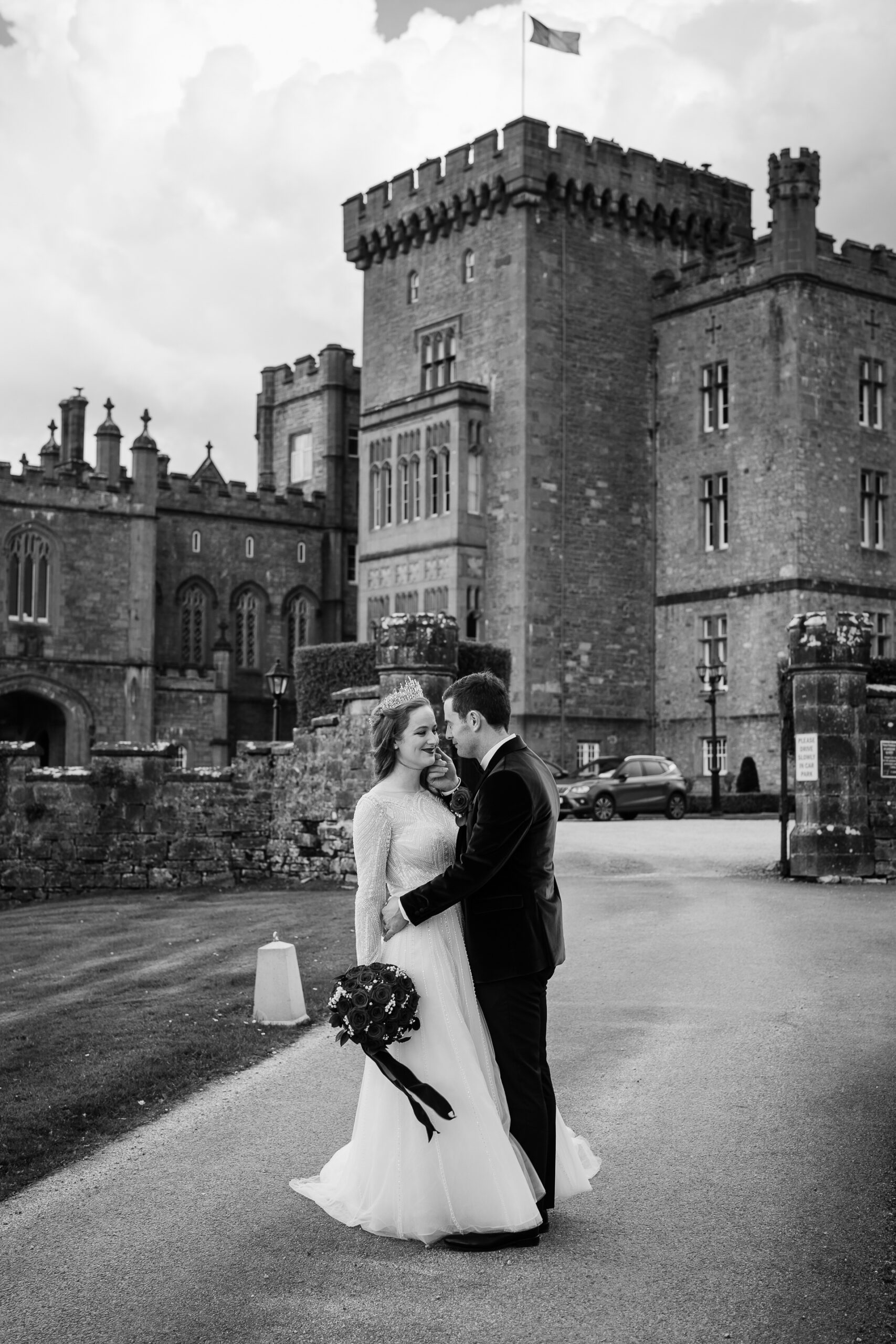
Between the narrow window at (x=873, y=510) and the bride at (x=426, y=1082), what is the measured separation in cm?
3577

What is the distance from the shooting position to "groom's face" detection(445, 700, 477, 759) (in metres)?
6.23

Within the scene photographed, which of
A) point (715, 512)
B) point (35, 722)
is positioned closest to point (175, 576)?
point (35, 722)

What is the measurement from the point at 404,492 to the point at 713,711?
12247mm

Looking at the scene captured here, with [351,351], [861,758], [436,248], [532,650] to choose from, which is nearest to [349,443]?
[351,351]

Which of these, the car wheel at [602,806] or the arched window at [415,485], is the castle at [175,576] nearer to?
the arched window at [415,485]

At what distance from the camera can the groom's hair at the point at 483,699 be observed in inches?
245

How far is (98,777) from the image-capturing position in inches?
865

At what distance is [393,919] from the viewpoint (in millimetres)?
6059

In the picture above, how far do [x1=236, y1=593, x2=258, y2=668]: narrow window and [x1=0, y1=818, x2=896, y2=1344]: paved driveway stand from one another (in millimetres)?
43041

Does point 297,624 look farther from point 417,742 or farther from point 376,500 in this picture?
point 417,742

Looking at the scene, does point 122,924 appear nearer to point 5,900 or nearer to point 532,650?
point 5,900

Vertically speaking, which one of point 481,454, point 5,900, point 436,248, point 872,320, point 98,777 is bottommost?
point 5,900

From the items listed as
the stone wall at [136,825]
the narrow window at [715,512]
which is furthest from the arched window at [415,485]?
the stone wall at [136,825]

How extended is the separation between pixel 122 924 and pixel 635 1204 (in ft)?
40.0
